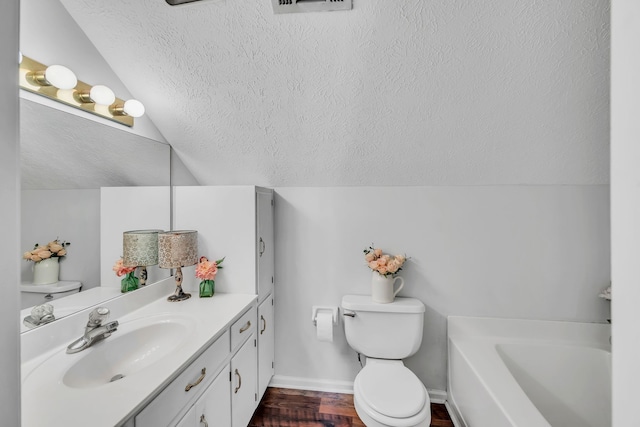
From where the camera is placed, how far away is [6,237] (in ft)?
1.42

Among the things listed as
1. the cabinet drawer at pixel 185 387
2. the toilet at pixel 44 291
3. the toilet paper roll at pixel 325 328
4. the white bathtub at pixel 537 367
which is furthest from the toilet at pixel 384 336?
the toilet at pixel 44 291

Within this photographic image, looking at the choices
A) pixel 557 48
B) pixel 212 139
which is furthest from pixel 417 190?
pixel 212 139

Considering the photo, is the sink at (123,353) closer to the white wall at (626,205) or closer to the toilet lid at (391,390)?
the toilet lid at (391,390)

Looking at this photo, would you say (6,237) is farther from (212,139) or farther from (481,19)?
(481,19)

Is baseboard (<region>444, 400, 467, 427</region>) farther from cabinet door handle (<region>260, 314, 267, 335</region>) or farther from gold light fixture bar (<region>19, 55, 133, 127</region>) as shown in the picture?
gold light fixture bar (<region>19, 55, 133, 127</region>)

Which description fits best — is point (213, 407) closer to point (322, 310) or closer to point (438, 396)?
point (322, 310)

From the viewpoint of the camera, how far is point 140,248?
158cm

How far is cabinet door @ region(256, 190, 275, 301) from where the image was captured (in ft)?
5.97

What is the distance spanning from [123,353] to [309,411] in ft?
3.90

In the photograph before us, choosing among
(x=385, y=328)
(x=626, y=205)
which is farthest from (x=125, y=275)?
(x=626, y=205)

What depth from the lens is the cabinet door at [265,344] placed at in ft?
5.94

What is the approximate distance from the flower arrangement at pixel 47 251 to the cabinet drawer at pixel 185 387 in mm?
713

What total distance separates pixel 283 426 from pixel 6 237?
1.79 m

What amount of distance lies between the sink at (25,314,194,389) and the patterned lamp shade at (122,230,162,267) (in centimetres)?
33
